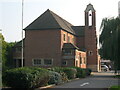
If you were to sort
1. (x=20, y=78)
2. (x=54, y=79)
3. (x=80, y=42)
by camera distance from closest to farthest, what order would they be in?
(x=20, y=78)
(x=54, y=79)
(x=80, y=42)

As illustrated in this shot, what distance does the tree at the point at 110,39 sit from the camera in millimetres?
27616

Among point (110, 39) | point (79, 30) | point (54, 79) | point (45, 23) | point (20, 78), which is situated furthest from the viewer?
point (79, 30)

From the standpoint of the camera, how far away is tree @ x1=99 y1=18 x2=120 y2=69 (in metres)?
27.6

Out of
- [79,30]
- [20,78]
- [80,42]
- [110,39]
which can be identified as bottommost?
[20,78]

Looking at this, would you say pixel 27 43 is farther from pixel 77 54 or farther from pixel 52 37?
pixel 77 54

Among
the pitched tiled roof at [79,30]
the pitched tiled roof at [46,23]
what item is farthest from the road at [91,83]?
the pitched tiled roof at [79,30]

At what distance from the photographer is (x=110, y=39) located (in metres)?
33.3

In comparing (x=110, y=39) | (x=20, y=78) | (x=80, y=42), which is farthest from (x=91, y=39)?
(x=20, y=78)

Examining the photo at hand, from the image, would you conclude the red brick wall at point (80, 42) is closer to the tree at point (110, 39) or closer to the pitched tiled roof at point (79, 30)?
the pitched tiled roof at point (79, 30)

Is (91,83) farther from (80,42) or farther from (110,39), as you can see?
(80,42)

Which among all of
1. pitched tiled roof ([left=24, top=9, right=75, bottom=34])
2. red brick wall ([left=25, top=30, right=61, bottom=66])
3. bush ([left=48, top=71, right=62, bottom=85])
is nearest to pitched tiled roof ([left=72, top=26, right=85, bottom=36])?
pitched tiled roof ([left=24, top=9, right=75, bottom=34])

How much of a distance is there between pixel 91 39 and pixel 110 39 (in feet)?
126

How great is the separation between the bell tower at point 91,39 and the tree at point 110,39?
22904mm

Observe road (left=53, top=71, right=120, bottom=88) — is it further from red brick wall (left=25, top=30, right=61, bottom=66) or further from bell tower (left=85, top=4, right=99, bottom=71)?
→ bell tower (left=85, top=4, right=99, bottom=71)
